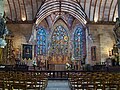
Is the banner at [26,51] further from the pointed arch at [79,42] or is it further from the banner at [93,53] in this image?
the pointed arch at [79,42]

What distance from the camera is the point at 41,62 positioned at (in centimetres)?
3847

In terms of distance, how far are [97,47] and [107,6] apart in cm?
551

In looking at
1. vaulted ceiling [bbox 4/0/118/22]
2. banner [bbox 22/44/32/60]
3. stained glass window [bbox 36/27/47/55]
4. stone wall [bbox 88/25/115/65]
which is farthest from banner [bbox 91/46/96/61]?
stained glass window [bbox 36/27/47/55]

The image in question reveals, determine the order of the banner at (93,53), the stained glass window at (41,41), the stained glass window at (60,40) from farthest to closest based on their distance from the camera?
1. the stained glass window at (60,40)
2. the stained glass window at (41,41)
3. the banner at (93,53)

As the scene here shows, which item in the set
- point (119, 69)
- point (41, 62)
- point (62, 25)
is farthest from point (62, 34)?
point (119, 69)

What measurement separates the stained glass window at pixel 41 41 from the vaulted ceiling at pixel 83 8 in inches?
407

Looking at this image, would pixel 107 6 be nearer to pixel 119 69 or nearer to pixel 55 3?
pixel 55 3

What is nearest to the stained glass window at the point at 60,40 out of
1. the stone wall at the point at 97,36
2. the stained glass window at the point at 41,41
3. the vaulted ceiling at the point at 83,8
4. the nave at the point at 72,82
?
the stained glass window at the point at 41,41

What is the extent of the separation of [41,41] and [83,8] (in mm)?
12514

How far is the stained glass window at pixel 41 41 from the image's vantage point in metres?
40.6

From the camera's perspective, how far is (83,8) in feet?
103

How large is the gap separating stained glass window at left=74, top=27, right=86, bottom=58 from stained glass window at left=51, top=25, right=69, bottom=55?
193cm

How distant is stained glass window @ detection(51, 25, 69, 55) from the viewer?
138 ft

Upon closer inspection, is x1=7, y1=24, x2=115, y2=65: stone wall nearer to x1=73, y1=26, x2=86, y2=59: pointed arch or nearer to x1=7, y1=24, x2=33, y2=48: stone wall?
x1=7, y1=24, x2=33, y2=48: stone wall
